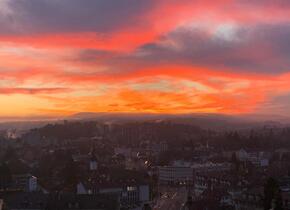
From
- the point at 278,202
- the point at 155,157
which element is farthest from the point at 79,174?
the point at 155,157

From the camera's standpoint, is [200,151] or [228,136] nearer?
[200,151]

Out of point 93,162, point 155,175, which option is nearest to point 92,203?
point 93,162

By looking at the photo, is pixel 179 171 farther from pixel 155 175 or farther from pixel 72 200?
pixel 72 200

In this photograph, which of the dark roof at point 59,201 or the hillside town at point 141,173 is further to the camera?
the hillside town at point 141,173

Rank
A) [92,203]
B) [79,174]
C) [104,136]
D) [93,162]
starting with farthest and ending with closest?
[104,136] < [93,162] < [79,174] < [92,203]

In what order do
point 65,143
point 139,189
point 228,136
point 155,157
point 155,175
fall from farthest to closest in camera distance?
point 65,143 → point 228,136 → point 155,157 → point 155,175 → point 139,189

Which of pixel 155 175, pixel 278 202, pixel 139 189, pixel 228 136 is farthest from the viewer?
pixel 228 136

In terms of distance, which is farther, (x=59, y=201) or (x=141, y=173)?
(x=141, y=173)

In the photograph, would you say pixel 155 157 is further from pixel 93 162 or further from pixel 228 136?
pixel 93 162

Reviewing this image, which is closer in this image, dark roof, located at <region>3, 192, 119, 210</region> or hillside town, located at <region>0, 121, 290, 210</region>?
dark roof, located at <region>3, 192, 119, 210</region>
